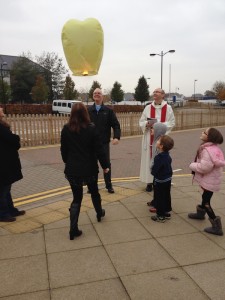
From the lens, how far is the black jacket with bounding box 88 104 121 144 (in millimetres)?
5516

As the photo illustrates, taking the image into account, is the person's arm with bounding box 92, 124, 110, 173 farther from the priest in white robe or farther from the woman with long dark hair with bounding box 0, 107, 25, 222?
the priest in white robe

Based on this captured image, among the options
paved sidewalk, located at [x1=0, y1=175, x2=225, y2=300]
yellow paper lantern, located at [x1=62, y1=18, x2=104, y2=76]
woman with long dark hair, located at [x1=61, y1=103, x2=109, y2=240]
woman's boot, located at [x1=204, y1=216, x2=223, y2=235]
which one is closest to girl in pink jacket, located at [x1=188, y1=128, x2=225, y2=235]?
woman's boot, located at [x1=204, y1=216, x2=223, y2=235]

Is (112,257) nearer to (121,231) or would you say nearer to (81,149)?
(121,231)

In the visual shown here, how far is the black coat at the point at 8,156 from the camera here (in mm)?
4184

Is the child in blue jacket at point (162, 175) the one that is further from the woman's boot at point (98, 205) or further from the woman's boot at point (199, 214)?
the woman's boot at point (98, 205)

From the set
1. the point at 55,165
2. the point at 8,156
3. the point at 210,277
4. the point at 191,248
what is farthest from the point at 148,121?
the point at 55,165

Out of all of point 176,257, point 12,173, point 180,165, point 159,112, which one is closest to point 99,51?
point 159,112

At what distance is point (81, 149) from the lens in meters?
3.71

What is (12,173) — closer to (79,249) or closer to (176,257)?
(79,249)

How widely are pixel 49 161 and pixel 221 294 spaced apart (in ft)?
24.0

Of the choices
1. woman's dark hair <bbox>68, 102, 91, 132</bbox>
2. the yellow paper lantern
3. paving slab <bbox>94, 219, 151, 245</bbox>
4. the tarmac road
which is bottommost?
the tarmac road

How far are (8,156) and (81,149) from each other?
125 centimetres

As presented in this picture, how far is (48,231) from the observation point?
407 centimetres

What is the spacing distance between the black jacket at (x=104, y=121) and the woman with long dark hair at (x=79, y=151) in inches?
66.2
